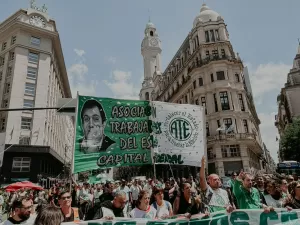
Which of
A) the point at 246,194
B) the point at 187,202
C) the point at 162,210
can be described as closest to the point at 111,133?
the point at 162,210

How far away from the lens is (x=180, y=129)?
26.7ft

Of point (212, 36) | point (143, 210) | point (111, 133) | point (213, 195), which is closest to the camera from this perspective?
point (213, 195)

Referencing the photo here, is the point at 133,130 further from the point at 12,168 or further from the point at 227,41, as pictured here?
the point at 227,41

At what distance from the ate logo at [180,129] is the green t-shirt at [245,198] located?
3.10 metres

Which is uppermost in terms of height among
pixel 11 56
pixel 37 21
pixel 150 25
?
pixel 150 25

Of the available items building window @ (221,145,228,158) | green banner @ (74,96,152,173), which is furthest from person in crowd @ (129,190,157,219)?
building window @ (221,145,228,158)

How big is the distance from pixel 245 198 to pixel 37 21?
46.3 m

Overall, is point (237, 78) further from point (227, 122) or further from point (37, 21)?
point (37, 21)

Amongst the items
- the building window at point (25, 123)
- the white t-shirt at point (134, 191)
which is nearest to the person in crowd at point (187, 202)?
the white t-shirt at point (134, 191)

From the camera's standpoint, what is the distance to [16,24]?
130 ft

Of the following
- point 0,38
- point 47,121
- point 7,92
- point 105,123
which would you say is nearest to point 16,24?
point 0,38

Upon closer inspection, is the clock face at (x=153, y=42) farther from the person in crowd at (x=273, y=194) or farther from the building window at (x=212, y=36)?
the person in crowd at (x=273, y=194)

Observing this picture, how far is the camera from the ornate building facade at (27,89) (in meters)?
33.0

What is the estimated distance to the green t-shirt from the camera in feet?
16.3
